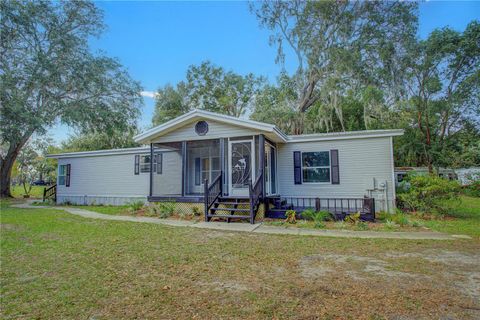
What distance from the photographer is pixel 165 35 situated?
15.3 m

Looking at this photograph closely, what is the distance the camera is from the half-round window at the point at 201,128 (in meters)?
10.4

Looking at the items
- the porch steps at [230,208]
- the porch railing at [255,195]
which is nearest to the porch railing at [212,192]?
the porch steps at [230,208]

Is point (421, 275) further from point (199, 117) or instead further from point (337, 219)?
point (199, 117)

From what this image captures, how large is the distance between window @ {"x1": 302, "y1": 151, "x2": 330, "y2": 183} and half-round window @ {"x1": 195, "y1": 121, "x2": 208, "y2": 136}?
422 cm

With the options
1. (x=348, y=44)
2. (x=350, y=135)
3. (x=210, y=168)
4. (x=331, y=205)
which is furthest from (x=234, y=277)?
(x=348, y=44)

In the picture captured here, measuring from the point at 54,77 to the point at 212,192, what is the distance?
42.9 ft

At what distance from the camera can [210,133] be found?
33.8ft

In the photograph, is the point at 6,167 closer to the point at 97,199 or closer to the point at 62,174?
the point at 62,174

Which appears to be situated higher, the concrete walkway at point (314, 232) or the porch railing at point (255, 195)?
the porch railing at point (255, 195)

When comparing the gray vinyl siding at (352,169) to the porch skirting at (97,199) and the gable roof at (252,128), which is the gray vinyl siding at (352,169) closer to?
the gable roof at (252,128)

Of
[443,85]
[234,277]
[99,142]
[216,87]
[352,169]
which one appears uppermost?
[216,87]

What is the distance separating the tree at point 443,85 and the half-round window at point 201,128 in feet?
48.5

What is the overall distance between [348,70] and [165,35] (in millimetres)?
12037

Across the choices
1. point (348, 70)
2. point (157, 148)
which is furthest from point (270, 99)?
point (157, 148)
